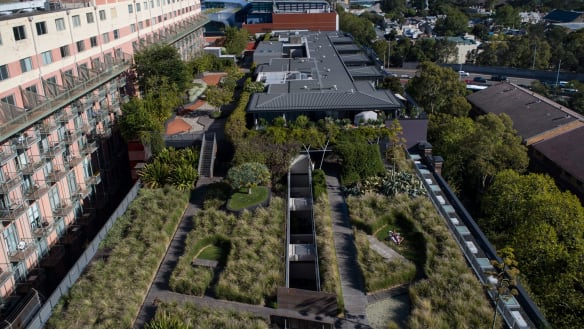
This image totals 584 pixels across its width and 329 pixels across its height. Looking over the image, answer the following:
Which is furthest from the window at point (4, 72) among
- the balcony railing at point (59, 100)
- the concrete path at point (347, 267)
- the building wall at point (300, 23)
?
the building wall at point (300, 23)

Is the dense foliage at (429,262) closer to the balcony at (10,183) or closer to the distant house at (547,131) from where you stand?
the balcony at (10,183)

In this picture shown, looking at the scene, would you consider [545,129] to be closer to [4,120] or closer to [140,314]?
[140,314]

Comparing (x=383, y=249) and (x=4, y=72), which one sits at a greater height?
(x=4, y=72)

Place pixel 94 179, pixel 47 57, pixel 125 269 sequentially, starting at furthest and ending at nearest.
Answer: pixel 94 179 < pixel 47 57 < pixel 125 269

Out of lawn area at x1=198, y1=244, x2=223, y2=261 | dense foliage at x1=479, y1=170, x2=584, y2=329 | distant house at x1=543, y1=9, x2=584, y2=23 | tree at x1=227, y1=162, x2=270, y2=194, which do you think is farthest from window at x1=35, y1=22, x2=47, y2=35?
distant house at x1=543, y1=9, x2=584, y2=23

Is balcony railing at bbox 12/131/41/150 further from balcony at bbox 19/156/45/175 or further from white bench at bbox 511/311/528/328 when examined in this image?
white bench at bbox 511/311/528/328

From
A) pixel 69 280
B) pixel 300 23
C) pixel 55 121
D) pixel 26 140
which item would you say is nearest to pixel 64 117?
pixel 55 121

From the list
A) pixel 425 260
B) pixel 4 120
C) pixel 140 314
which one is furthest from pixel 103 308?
pixel 425 260

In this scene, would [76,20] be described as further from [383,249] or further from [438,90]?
[438,90]
